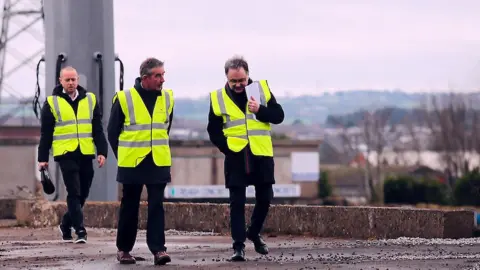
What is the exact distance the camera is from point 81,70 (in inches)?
708

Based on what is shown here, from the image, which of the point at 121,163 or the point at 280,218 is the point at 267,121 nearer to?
the point at 121,163

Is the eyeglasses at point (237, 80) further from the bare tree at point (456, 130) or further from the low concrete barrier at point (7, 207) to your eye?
the bare tree at point (456, 130)

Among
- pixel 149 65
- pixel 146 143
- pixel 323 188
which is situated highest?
pixel 149 65

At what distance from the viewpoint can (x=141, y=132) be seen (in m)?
10.7

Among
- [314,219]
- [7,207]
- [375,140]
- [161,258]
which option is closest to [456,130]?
[375,140]

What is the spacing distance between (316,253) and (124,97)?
205 cm

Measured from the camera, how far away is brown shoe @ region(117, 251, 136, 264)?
10.5 metres

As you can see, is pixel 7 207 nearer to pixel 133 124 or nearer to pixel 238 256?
pixel 133 124

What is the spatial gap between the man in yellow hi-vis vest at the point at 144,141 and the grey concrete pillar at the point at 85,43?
7.13 m

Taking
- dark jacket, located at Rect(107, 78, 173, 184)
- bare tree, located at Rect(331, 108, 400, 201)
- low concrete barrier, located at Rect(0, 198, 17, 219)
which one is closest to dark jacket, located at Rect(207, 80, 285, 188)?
dark jacket, located at Rect(107, 78, 173, 184)

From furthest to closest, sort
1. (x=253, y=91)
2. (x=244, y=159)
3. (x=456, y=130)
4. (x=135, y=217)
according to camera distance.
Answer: (x=456, y=130)
(x=253, y=91)
(x=244, y=159)
(x=135, y=217)

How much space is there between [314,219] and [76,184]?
245 centimetres

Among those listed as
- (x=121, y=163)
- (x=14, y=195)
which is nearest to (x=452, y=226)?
(x=121, y=163)

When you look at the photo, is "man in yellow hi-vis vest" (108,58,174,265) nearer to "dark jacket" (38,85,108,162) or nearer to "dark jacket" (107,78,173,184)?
"dark jacket" (107,78,173,184)
